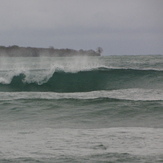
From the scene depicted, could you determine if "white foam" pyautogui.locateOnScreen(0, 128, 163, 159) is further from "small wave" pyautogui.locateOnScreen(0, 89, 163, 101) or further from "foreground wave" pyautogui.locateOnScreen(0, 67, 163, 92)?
"foreground wave" pyautogui.locateOnScreen(0, 67, 163, 92)

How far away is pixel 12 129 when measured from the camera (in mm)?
11562

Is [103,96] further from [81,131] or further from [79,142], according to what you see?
[79,142]

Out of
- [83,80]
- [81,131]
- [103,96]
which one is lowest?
[81,131]

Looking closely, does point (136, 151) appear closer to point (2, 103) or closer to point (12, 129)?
point (12, 129)

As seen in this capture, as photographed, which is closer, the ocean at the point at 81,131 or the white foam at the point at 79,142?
the ocean at the point at 81,131

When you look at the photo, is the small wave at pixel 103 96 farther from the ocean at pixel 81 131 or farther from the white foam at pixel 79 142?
the white foam at pixel 79 142

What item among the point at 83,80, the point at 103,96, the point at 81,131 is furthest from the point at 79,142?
the point at 83,80

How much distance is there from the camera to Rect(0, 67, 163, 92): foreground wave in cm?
2591

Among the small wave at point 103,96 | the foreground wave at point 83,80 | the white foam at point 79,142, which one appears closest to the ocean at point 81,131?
the white foam at point 79,142

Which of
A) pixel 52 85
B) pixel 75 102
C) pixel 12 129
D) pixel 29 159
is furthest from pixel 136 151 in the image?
pixel 52 85

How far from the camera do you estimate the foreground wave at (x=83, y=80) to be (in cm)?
2591

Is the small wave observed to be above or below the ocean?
above

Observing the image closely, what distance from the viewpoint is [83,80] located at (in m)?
28.1

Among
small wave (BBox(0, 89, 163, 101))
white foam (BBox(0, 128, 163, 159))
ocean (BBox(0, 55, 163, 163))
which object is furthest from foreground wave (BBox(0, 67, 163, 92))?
white foam (BBox(0, 128, 163, 159))
